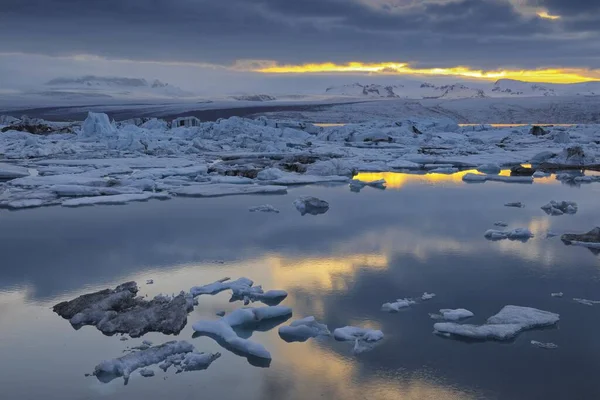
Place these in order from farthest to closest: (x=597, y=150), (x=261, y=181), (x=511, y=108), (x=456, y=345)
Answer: (x=511, y=108)
(x=597, y=150)
(x=261, y=181)
(x=456, y=345)

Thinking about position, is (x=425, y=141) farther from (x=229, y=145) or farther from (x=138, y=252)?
(x=138, y=252)

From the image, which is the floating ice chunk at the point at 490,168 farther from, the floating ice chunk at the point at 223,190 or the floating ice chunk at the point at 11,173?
the floating ice chunk at the point at 11,173

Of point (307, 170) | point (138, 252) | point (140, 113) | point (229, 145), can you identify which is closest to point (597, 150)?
point (307, 170)

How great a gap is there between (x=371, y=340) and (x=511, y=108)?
56.3 m

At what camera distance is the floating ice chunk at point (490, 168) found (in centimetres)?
1642

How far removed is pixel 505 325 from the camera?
15.7ft

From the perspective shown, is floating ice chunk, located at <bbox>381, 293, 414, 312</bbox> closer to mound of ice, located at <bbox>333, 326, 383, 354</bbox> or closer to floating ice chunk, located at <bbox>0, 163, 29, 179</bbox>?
mound of ice, located at <bbox>333, 326, 383, 354</bbox>

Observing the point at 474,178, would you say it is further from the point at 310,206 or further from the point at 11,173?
the point at 11,173

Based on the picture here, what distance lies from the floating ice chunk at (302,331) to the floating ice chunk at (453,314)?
3.30ft

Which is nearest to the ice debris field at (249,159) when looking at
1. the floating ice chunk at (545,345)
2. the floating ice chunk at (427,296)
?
the floating ice chunk at (427,296)

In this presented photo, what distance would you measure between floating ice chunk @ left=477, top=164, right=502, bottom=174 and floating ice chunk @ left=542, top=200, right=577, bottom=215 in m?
6.14

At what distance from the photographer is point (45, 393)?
3.79m

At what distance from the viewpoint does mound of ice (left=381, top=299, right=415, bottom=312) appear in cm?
523

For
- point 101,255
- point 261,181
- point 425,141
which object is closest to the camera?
point 101,255
